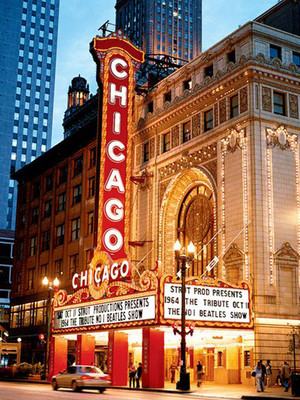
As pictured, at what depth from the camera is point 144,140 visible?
49.5 m

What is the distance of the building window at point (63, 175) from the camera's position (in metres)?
66.7

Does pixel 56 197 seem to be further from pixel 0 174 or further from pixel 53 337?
pixel 0 174

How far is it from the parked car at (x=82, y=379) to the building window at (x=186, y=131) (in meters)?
19.5

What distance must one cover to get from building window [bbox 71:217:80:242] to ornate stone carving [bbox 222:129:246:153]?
25246 millimetres

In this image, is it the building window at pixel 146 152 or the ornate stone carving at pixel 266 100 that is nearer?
the ornate stone carving at pixel 266 100

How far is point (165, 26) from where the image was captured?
150 metres

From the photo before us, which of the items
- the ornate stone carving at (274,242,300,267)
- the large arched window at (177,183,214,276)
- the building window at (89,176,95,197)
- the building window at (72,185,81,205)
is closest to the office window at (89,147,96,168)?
the building window at (89,176,95,197)

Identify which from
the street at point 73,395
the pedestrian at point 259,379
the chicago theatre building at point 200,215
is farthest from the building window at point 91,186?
the street at point 73,395

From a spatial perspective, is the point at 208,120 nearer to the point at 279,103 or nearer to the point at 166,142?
the point at 279,103

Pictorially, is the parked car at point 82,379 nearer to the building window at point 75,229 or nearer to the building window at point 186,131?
the building window at point 186,131

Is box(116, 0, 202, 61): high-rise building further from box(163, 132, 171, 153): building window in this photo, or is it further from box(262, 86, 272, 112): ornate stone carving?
box(262, 86, 272, 112): ornate stone carving

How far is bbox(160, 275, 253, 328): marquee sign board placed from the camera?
109 ft

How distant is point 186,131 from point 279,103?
26.0 ft

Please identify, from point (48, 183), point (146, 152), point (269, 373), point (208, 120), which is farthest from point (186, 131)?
point (48, 183)
